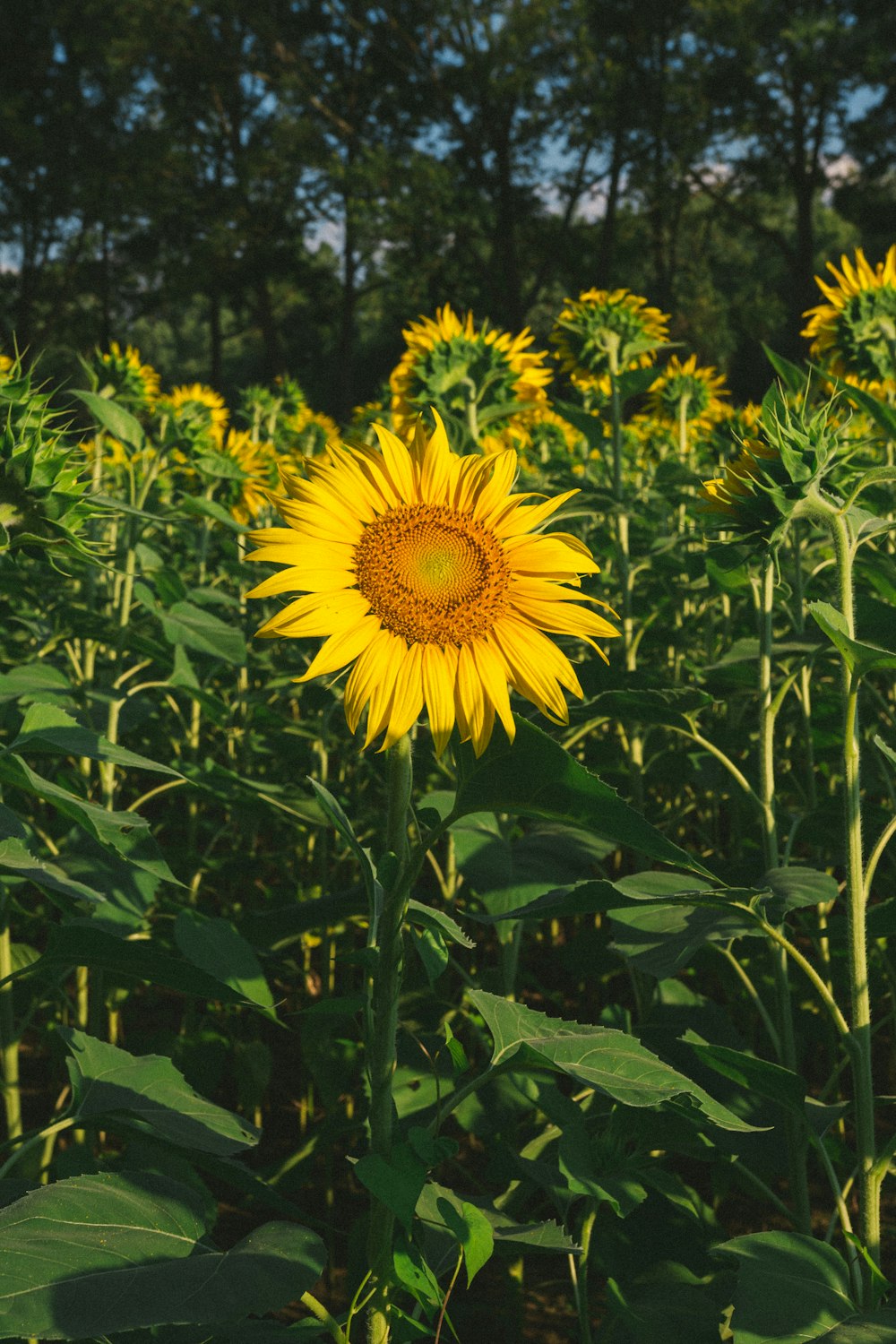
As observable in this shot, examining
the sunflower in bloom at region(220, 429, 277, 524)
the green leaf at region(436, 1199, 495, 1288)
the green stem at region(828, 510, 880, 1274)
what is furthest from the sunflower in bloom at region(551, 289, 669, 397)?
the green leaf at region(436, 1199, 495, 1288)

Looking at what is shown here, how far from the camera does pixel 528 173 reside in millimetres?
18703

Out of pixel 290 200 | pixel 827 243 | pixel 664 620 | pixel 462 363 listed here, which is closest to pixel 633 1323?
pixel 462 363

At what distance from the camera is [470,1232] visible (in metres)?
0.95

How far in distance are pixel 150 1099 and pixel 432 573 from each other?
0.60 m

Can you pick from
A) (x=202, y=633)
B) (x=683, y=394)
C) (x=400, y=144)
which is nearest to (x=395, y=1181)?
(x=202, y=633)

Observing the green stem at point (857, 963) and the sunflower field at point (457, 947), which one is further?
the green stem at point (857, 963)

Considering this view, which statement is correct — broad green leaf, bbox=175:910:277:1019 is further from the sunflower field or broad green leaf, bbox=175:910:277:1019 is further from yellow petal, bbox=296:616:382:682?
yellow petal, bbox=296:616:382:682

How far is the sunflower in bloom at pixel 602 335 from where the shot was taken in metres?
2.85

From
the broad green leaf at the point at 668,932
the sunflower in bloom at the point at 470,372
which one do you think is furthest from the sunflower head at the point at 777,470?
the sunflower in bloom at the point at 470,372

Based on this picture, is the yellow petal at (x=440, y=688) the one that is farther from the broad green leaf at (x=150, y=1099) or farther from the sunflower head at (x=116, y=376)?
the sunflower head at (x=116, y=376)

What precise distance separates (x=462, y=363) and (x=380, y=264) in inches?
679

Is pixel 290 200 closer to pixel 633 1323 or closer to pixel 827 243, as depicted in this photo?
pixel 633 1323

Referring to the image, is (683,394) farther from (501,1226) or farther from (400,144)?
(400,144)

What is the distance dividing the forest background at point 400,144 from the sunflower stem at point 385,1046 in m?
16.4
